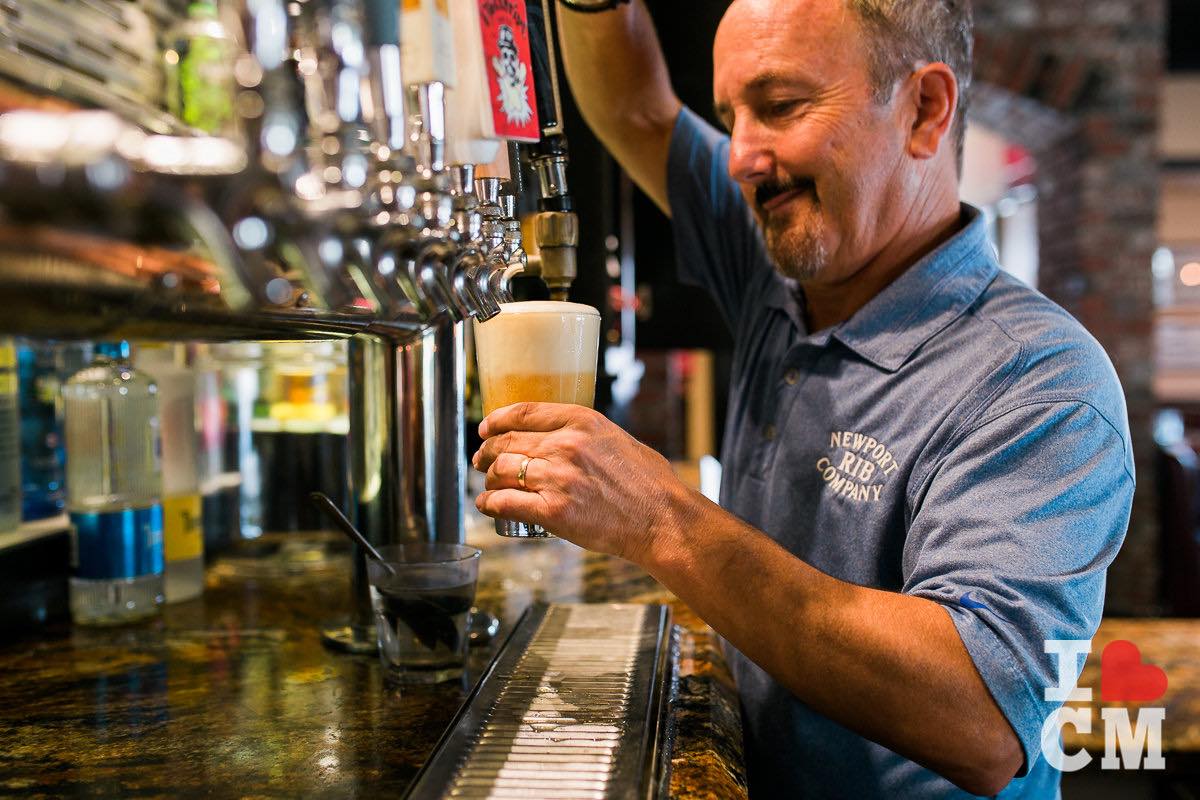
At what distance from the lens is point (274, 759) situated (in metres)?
0.80

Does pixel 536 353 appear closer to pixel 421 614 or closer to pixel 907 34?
pixel 421 614

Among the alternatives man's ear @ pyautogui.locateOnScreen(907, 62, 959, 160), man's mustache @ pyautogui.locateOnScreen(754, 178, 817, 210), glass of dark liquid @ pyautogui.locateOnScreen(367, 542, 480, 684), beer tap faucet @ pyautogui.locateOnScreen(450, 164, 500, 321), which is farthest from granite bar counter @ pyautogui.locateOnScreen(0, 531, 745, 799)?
man's ear @ pyautogui.locateOnScreen(907, 62, 959, 160)

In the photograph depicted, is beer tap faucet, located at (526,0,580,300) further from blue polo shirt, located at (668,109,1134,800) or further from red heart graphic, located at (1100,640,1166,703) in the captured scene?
red heart graphic, located at (1100,640,1166,703)

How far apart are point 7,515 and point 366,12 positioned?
0.95 metres

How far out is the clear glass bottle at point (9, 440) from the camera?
1.21m

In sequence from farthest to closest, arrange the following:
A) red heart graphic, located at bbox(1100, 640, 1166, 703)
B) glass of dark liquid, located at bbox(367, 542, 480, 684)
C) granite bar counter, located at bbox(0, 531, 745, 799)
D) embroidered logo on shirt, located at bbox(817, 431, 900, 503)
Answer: red heart graphic, located at bbox(1100, 640, 1166, 703) → embroidered logo on shirt, located at bbox(817, 431, 900, 503) → glass of dark liquid, located at bbox(367, 542, 480, 684) → granite bar counter, located at bbox(0, 531, 745, 799)

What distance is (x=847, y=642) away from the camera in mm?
920

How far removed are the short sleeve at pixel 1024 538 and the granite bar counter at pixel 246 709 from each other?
261 mm

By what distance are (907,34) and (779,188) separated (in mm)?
256

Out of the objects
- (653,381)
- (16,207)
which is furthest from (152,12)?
(653,381)

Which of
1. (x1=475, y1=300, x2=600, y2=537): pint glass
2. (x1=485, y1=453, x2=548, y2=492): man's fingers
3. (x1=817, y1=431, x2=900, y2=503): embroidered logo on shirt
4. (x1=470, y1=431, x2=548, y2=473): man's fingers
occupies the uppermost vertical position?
(x1=475, y1=300, x2=600, y2=537): pint glass

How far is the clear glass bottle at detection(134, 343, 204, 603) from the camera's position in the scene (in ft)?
4.48

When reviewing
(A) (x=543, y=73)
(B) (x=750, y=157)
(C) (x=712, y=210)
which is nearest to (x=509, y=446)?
(A) (x=543, y=73)

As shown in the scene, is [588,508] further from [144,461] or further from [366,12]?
[144,461]
